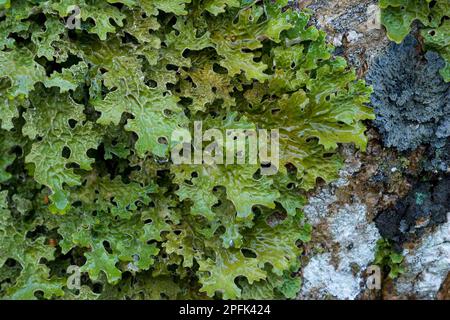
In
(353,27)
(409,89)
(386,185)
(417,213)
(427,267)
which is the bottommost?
(427,267)

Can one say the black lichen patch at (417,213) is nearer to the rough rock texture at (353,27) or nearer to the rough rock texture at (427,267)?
the rough rock texture at (427,267)

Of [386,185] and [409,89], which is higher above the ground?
[409,89]

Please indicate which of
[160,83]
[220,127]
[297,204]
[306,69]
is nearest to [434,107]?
[306,69]

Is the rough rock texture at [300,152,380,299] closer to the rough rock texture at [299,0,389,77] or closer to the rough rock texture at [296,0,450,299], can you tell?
the rough rock texture at [296,0,450,299]

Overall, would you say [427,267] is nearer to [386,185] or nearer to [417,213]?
[417,213]

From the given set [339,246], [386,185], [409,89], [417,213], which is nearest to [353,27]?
[409,89]

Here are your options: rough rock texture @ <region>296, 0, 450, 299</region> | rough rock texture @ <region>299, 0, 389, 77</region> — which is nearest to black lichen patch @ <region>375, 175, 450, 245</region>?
rough rock texture @ <region>296, 0, 450, 299</region>

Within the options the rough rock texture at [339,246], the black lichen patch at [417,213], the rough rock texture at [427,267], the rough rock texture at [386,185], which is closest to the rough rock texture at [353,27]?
the rough rock texture at [386,185]
